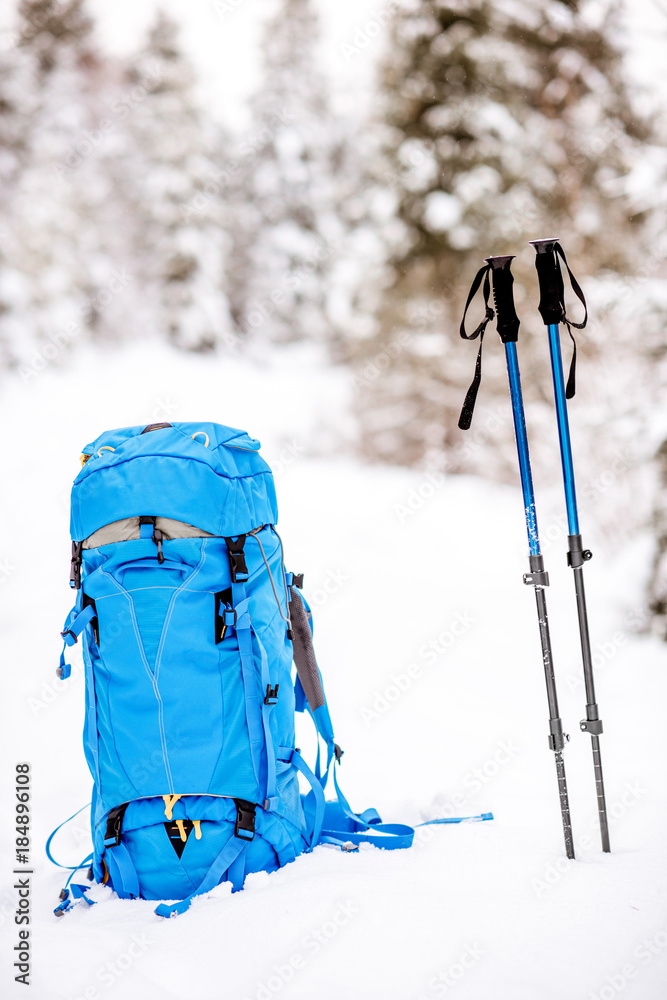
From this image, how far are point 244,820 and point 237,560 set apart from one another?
0.67 meters

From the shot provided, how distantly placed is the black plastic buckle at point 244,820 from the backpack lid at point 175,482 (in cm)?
71

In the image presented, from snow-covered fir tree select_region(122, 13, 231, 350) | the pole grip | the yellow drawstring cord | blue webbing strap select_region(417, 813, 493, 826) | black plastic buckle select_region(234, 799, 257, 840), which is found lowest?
blue webbing strap select_region(417, 813, 493, 826)

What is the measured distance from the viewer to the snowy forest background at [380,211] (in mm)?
5809

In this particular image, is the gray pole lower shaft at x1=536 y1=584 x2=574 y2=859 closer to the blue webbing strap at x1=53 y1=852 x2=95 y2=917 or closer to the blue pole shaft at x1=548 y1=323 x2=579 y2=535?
the blue pole shaft at x1=548 y1=323 x2=579 y2=535

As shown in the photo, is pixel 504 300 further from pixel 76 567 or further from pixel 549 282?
pixel 76 567

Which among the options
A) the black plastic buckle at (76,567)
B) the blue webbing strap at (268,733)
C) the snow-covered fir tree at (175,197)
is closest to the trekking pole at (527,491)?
the blue webbing strap at (268,733)

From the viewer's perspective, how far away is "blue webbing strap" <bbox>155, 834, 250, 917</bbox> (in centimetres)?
194

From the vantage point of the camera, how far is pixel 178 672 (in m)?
2.05

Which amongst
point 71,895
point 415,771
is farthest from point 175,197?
point 71,895

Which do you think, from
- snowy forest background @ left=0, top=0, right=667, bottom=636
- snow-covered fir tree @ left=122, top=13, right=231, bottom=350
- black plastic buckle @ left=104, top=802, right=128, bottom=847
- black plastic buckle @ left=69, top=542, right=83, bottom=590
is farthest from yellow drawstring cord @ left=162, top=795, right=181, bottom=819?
snow-covered fir tree @ left=122, top=13, right=231, bottom=350

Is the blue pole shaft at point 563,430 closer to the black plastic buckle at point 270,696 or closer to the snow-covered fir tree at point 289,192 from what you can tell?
the black plastic buckle at point 270,696

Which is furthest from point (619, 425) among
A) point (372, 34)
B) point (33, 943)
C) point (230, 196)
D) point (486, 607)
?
point (230, 196)

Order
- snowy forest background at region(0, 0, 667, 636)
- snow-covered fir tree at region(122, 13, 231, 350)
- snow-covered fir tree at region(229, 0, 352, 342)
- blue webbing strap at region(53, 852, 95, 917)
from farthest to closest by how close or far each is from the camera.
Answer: snow-covered fir tree at region(229, 0, 352, 342)
snow-covered fir tree at region(122, 13, 231, 350)
snowy forest background at region(0, 0, 667, 636)
blue webbing strap at region(53, 852, 95, 917)

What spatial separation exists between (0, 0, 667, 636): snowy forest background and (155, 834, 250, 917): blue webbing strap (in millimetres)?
3067
